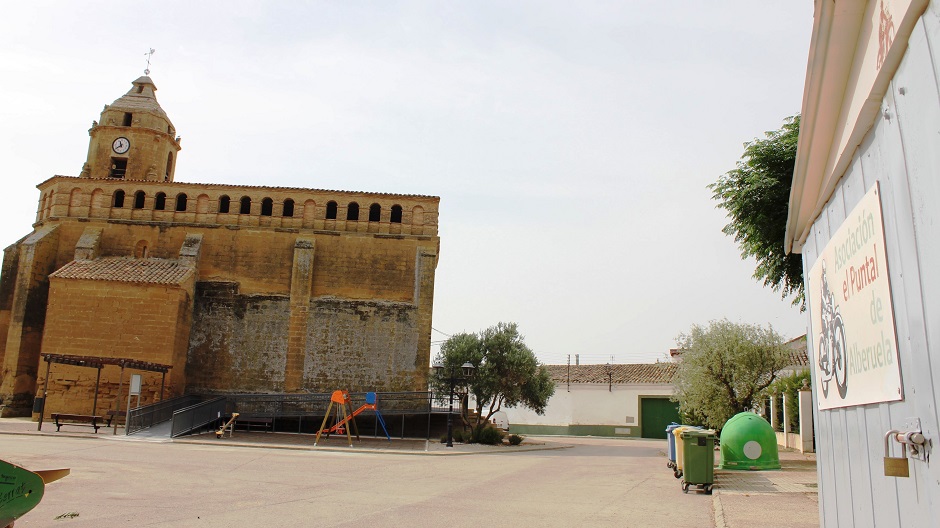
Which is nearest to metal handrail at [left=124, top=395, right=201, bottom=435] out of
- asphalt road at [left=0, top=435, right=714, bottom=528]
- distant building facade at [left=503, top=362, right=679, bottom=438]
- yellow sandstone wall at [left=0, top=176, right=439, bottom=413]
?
yellow sandstone wall at [left=0, top=176, right=439, bottom=413]

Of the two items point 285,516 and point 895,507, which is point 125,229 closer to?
point 285,516

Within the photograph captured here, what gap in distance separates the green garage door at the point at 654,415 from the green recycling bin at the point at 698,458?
3139cm

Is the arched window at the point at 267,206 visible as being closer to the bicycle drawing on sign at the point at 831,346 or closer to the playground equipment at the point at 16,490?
the playground equipment at the point at 16,490

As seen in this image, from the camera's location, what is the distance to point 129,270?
86.8 ft

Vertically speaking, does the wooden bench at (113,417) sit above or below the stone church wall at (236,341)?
below

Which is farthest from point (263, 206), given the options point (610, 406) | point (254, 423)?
point (610, 406)

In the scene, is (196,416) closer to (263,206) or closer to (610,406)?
(263,206)

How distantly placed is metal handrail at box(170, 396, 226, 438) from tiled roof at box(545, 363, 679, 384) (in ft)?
82.2

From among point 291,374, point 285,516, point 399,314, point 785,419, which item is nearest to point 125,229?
point 291,374

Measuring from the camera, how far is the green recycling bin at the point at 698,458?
1151cm

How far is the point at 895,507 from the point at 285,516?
665 cm

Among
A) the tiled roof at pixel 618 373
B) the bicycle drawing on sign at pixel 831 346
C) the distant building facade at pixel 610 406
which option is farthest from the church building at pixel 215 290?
the bicycle drawing on sign at pixel 831 346

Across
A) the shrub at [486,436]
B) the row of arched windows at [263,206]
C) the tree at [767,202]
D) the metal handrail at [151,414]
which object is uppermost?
the row of arched windows at [263,206]

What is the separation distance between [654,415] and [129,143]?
31906 millimetres
